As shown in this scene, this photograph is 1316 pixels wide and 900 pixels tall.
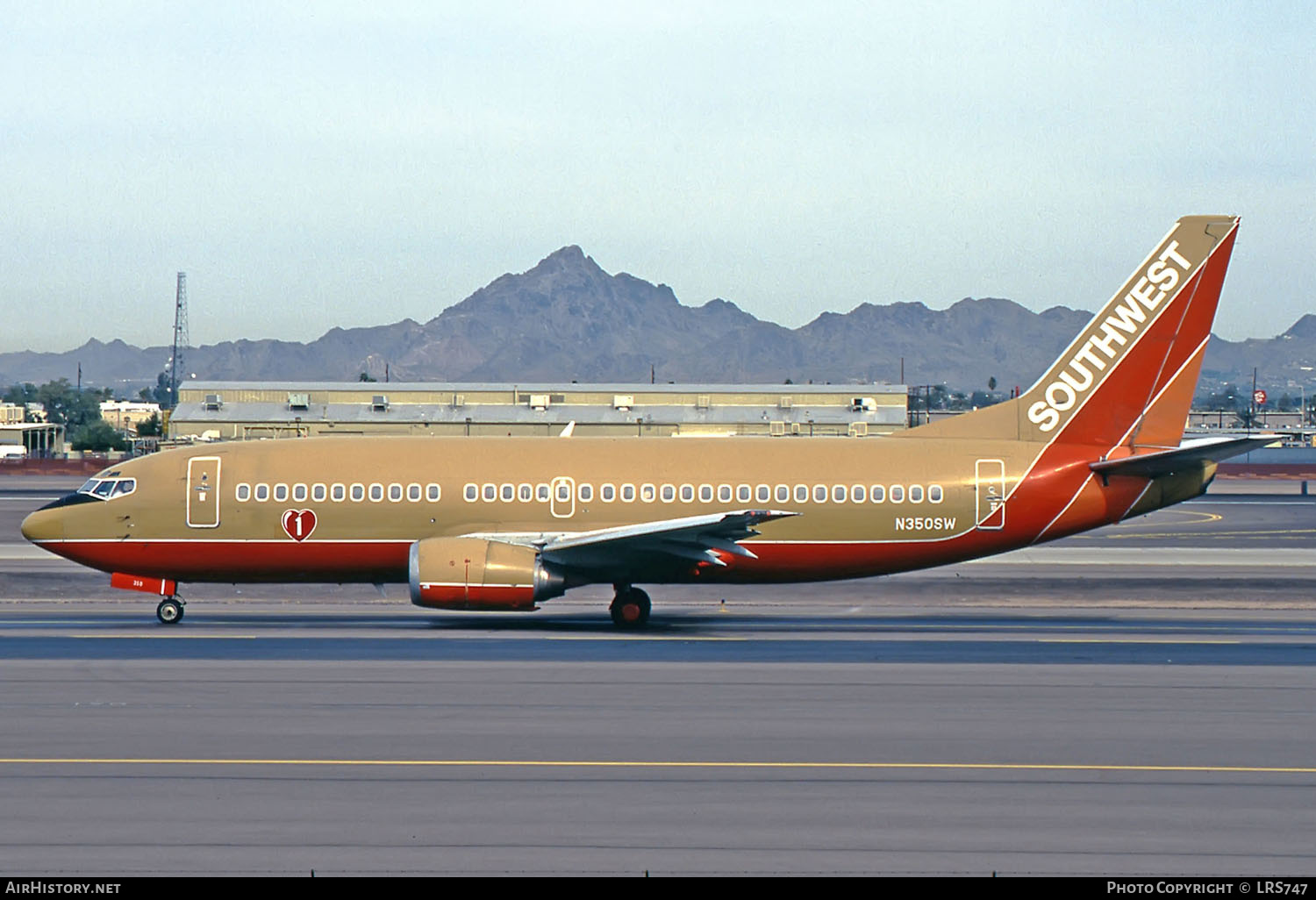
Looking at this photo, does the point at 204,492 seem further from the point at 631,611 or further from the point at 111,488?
the point at 631,611

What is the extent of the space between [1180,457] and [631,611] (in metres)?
11.5

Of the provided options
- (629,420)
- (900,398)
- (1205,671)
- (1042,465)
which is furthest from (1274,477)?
(1205,671)

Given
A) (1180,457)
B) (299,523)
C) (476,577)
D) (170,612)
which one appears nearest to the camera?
(476,577)

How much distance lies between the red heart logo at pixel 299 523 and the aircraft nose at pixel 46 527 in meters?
4.54

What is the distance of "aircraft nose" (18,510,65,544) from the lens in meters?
29.5

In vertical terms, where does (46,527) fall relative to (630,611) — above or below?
above

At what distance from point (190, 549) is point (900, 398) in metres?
73.5

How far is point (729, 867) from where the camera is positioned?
1203cm

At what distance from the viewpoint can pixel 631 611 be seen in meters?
29.1

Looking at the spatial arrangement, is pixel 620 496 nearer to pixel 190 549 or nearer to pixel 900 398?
pixel 190 549

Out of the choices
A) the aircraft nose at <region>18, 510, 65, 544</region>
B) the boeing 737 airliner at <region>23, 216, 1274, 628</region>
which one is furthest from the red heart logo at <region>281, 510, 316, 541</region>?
the aircraft nose at <region>18, 510, 65, 544</region>

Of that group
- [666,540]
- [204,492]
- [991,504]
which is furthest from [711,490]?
[204,492]
